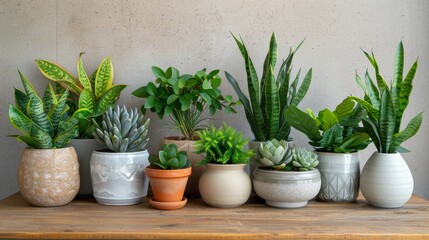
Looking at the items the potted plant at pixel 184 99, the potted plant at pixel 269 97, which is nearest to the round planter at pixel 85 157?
the potted plant at pixel 184 99

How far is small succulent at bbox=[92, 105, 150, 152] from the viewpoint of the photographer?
113cm

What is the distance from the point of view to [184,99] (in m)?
1.20

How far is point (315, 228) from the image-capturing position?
967 mm

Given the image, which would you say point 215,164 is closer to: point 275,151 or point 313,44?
point 275,151

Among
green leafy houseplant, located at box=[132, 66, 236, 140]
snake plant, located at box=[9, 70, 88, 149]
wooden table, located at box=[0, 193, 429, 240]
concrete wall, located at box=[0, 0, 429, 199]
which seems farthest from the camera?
concrete wall, located at box=[0, 0, 429, 199]

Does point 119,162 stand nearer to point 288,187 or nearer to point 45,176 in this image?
point 45,176

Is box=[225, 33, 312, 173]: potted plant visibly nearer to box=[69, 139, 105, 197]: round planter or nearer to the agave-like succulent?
the agave-like succulent

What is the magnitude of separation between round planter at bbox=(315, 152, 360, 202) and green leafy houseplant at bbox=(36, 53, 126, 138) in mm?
569

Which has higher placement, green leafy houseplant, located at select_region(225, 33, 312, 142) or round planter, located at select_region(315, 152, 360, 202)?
green leafy houseplant, located at select_region(225, 33, 312, 142)

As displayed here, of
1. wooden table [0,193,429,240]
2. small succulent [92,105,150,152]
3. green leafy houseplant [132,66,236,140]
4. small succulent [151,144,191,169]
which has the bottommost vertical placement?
wooden table [0,193,429,240]

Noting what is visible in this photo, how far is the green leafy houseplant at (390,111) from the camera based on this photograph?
112 centimetres

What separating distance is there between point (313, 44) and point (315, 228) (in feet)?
2.04

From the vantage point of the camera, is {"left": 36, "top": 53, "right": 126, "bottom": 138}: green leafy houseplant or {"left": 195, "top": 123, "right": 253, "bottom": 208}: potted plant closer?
{"left": 195, "top": 123, "right": 253, "bottom": 208}: potted plant

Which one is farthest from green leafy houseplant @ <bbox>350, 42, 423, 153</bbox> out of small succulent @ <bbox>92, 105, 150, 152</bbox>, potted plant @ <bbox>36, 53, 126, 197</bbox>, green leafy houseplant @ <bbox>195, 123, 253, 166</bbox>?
potted plant @ <bbox>36, 53, 126, 197</bbox>
